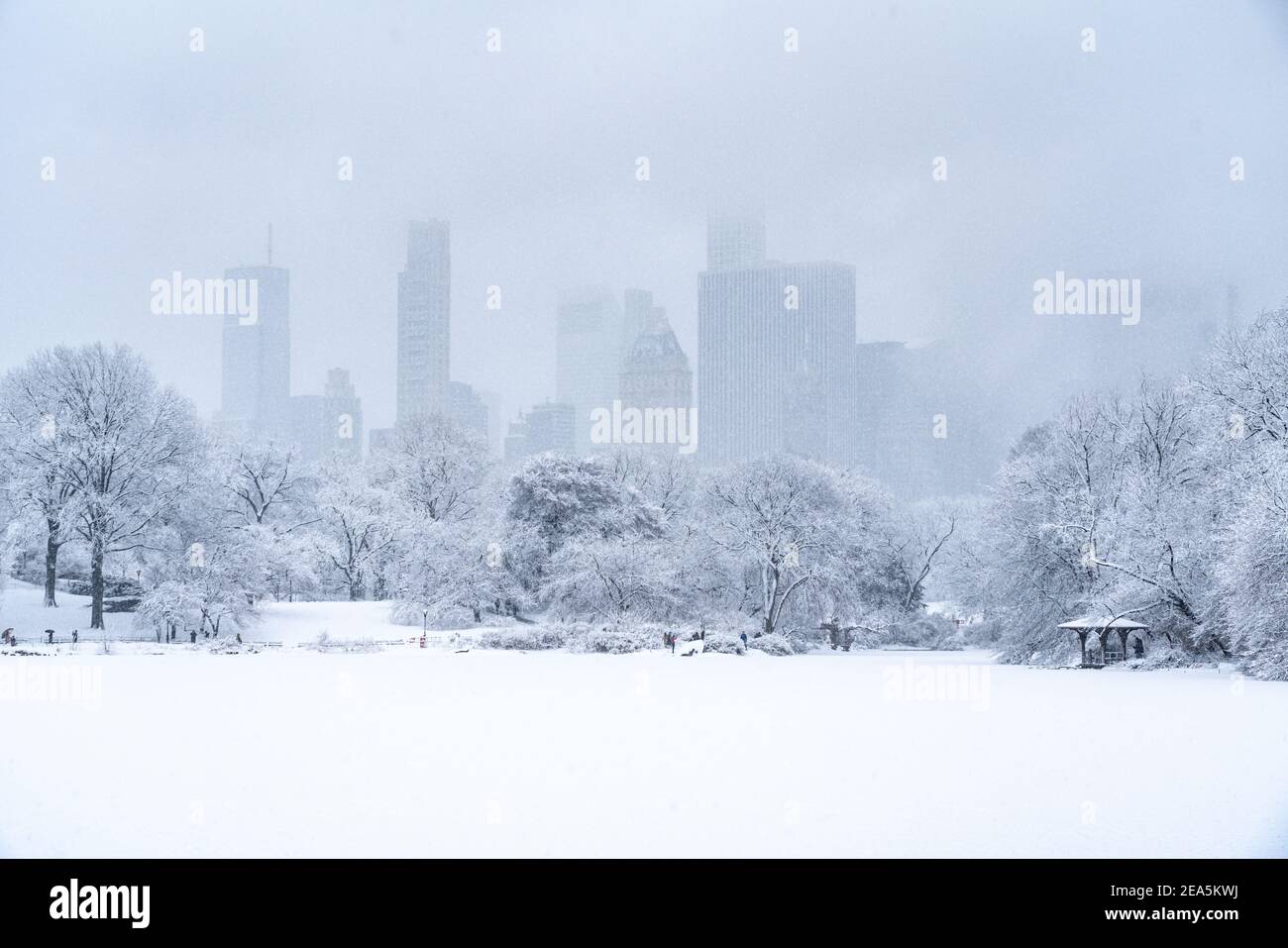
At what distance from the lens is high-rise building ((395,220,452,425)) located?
149 metres

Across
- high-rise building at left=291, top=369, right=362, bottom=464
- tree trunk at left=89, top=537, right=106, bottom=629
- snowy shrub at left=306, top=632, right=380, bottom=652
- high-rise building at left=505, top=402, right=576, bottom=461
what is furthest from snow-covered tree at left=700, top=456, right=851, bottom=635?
high-rise building at left=291, top=369, right=362, bottom=464

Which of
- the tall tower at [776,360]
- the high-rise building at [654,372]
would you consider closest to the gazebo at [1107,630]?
the tall tower at [776,360]

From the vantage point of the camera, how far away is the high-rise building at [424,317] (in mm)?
149000

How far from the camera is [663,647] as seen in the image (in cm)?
3681

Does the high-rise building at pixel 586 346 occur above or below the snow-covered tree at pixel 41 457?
above

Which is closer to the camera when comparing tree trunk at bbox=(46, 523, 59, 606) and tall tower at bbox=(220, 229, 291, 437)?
tree trunk at bbox=(46, 523, 59, 606)

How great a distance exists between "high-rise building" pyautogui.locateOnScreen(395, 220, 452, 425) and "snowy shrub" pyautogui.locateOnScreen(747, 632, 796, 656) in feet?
340

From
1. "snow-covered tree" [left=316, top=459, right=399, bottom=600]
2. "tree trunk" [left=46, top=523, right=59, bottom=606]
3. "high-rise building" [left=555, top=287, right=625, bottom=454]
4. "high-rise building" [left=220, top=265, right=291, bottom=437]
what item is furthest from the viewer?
"high-rise building" [left=555, top=287, right=625, bottom=454]

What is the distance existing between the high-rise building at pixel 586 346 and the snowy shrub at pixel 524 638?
5035 inches

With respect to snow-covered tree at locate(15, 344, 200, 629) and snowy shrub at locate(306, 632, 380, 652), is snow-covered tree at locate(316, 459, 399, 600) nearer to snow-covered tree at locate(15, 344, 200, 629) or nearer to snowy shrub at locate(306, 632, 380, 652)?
snowy shrub at locate(306, 632, 380, 652)

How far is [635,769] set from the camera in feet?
42.2

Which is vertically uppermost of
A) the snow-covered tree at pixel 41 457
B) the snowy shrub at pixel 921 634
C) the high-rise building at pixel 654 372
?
the high-rise building at pixel 654 372

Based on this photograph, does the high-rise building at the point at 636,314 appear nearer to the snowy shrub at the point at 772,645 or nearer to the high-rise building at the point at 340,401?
the high-rise building at the point at 340,401

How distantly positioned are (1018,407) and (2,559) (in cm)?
5670
